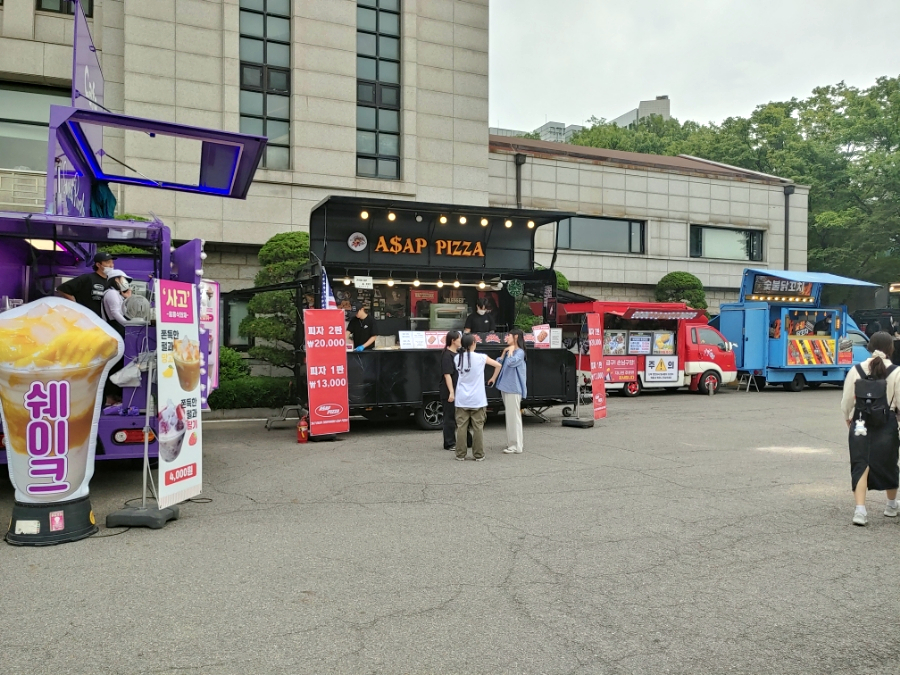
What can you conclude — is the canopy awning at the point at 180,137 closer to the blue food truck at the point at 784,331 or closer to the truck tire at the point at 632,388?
the truck tire at the point at 632,388

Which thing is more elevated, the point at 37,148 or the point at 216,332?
the point at 37,148

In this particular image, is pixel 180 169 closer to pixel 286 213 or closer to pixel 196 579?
pixel 286 213

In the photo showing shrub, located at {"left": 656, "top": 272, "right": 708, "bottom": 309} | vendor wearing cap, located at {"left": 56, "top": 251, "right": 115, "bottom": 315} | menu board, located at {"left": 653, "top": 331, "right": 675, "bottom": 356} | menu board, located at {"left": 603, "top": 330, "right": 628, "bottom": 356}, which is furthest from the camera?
shrub, located at {"left": 656, "top": 272, "right": 708, "bottom": 309}

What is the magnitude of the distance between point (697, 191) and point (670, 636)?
2711 cm

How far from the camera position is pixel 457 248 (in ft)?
52.0

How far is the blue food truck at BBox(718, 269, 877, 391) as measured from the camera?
22078mm

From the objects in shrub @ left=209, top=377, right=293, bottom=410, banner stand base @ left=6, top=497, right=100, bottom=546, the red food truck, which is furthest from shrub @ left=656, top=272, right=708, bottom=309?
banner stand base @ left=6, top=497, right=100, bottom=546

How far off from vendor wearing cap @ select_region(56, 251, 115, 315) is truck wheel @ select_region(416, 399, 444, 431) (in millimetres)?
6214

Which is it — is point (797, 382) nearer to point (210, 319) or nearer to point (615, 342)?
point (615, 342)

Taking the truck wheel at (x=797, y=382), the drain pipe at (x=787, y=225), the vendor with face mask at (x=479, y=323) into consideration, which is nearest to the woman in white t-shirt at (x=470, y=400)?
the vendor with face mask at (x=479, y=323)

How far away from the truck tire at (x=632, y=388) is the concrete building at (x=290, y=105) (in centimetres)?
699

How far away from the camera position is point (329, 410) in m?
11.7

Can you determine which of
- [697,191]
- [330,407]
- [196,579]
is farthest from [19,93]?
[697,191]

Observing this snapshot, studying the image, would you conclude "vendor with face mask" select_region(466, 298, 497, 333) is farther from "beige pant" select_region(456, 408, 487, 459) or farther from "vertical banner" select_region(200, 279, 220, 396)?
"vertical banner" select_region(200, 279, 220, 396)
